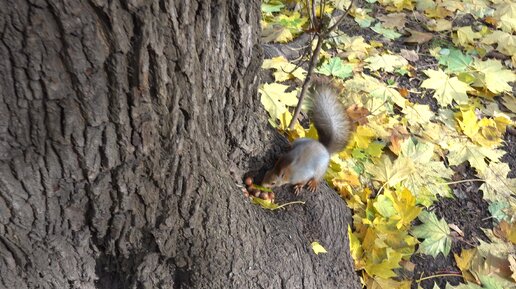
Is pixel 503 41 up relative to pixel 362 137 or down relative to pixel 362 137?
up

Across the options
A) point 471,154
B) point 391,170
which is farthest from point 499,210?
point 391,170

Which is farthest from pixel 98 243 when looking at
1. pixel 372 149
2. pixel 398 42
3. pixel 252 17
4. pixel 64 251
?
pixel 398 42

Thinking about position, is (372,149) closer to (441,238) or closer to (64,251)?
(441,238)

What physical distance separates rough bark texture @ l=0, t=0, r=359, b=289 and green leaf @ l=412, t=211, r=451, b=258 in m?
0.67

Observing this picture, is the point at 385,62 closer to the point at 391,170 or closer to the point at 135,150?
the point at 391,170

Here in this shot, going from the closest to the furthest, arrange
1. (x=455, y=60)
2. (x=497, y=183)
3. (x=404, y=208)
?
(x=404, y=208) < (x=497, y=183) < (x=455, y=60)

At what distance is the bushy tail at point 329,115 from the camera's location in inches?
74.2

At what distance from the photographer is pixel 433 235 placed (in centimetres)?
210

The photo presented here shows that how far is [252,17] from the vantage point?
52.8 inches

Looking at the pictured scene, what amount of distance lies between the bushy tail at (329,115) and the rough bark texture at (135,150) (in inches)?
13.8

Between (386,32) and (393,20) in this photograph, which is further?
(393,20)

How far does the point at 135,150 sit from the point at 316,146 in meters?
0.91

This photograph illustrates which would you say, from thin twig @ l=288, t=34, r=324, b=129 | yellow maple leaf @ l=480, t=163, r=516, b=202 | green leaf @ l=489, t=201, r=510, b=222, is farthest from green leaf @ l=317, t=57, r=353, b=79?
green leaf @ l=489, t=201, r=510, b=222

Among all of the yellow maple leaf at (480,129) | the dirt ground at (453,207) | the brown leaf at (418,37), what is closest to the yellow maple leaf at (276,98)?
the dirt ground at (453,207)
